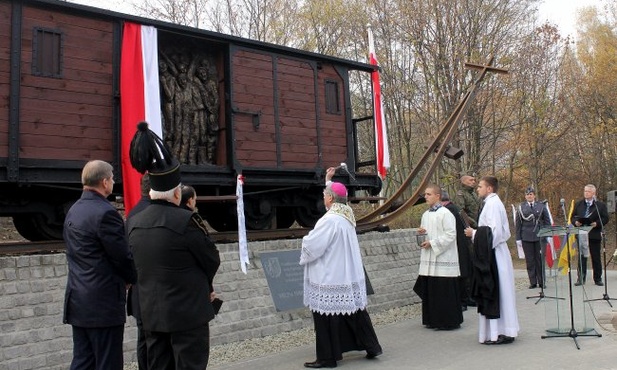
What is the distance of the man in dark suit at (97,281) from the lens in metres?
3.93

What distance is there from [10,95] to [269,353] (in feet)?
14.3

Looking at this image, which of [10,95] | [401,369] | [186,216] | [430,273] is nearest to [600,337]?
[430,273]

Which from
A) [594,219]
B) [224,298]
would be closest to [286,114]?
[224,298]

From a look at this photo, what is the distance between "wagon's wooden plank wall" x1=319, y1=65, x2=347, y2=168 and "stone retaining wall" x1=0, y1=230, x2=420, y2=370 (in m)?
1.83

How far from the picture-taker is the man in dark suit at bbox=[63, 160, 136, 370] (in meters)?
3.93

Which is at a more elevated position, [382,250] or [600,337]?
[382,250]

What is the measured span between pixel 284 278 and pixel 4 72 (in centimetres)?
429

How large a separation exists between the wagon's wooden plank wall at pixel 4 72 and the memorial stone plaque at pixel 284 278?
3.42 m

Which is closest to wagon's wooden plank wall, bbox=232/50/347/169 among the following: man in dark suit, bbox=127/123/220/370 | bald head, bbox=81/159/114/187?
bald head, bbox=81/159/114/187

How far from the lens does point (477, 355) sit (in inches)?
238

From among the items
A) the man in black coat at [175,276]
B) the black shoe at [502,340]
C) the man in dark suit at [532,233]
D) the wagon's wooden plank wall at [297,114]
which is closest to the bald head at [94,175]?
the man in black coat at [175,276]

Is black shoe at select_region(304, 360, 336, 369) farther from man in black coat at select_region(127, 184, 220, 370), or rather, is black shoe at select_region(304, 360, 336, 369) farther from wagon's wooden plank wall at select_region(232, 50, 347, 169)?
wagon's wooden plank wall at select_region(232, 50, 347, 169)

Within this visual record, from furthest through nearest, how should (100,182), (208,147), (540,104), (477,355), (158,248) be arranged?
1. (540,104)
2. (208,147)
3. (477,355)
4. (100,182)
5. (158,248)

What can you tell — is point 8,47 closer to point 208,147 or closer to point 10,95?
point 10,95
